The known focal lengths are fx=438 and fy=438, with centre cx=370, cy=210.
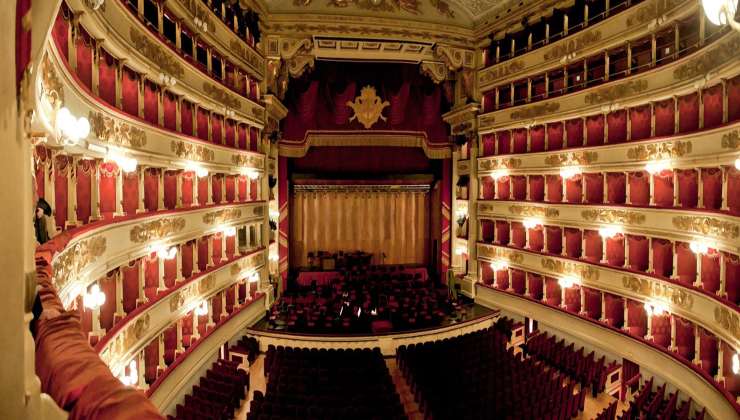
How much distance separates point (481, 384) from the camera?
1147 cm

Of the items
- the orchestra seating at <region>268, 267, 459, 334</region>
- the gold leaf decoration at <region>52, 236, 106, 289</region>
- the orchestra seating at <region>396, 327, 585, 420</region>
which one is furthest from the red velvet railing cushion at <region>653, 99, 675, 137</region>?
the gold leaf decoration at <region>52, 236, 106, 289</region>

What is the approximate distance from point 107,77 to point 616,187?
46.1 ft

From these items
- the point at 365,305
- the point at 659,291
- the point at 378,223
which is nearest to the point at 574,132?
the point at 659,291

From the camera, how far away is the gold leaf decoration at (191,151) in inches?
410

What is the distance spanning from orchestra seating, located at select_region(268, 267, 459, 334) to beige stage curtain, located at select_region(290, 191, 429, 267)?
2023 millimetres

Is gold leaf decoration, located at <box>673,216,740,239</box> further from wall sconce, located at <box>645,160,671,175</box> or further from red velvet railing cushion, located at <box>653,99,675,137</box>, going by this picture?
red velvet railing cushion, located at <box>653,99,675,137</box>

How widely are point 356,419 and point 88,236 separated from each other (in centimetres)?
650

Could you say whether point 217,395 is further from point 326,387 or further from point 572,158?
point 572,158

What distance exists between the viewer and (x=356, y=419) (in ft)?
31.4

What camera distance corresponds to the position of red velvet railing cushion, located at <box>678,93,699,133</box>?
11.2 metres

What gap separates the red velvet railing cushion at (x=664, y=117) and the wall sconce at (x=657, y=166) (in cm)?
87

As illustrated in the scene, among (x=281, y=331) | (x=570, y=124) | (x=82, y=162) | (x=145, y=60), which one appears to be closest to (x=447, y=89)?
(x=570, y=124)

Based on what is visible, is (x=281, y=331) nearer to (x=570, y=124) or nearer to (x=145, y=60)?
(x=145, y=60)

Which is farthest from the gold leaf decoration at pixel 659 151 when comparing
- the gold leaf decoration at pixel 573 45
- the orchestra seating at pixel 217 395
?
the orchestra seating at pixel 217 395
